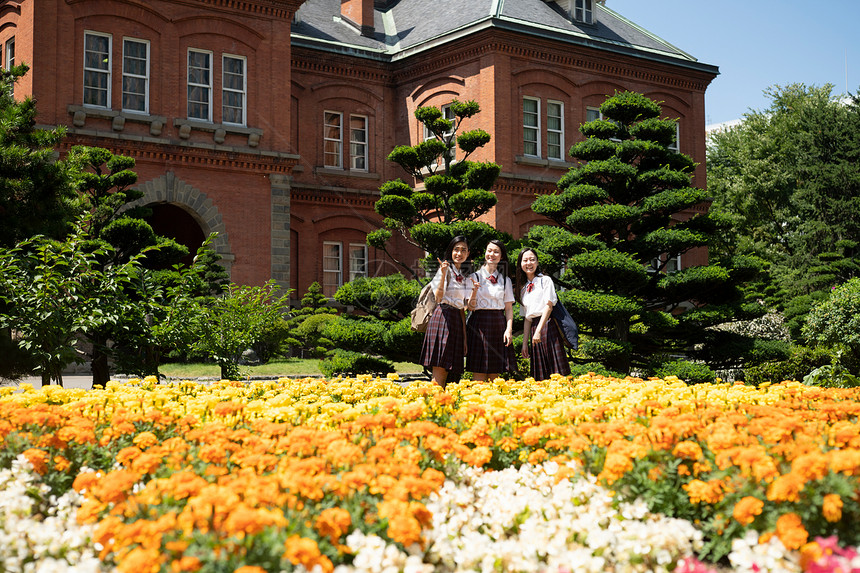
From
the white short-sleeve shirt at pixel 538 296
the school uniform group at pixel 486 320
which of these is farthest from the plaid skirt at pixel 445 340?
the white short-sleeve shirt at pixel 538 296

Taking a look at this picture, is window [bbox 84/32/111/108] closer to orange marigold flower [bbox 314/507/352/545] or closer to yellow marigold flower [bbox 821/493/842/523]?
orange marigold flower [bbox 314/507/352/545]

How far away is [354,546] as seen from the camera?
2.69m

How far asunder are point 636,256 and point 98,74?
47.9 feet

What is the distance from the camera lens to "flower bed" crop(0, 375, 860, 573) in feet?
8.70

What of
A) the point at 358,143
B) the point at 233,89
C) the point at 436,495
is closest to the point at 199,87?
the point at 233,89

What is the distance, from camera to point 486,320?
8195mm

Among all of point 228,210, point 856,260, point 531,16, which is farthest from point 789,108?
point 228,210

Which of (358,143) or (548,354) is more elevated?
(358,143)

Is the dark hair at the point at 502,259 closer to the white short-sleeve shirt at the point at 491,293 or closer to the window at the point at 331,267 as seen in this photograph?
the white short-sleeve shirt at the point at 491,293

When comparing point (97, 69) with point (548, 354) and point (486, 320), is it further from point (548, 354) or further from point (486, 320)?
point (548, 354)

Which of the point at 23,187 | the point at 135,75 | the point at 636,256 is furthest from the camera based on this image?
the point at 135,75

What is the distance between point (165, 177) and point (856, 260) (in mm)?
22314

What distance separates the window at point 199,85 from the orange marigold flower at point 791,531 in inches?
824

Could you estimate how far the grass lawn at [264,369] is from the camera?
1658 centimetres
